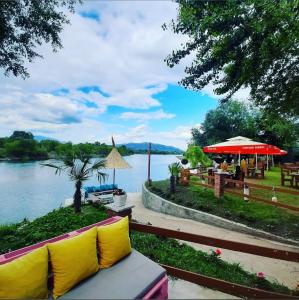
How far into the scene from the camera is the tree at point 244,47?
234 inches

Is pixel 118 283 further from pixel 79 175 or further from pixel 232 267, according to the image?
pixel 79 175

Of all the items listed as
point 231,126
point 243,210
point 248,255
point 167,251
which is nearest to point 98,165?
point 167,251

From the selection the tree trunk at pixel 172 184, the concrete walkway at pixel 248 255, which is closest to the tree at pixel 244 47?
the tree trunk at pixel 172 184

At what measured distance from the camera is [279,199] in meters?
10.1

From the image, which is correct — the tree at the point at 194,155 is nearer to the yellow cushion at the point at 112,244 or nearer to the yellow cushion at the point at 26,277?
the yellow cushion at the point at 112,244

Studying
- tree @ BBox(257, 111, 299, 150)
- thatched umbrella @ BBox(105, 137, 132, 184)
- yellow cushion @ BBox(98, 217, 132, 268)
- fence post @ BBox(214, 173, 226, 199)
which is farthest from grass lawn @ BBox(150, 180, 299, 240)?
tree @ BBox(257, 111, 299, 150)

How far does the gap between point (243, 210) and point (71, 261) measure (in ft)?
23.9

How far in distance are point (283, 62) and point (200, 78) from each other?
2.66 meters

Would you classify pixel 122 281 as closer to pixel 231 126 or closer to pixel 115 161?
pixel 115 161

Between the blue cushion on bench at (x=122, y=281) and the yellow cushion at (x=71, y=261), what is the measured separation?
0.08m

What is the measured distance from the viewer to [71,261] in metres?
2.53

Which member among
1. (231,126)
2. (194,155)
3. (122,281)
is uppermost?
(231,126)

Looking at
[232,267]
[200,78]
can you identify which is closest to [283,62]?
[200,78]

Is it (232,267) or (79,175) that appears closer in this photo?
(232,267)
